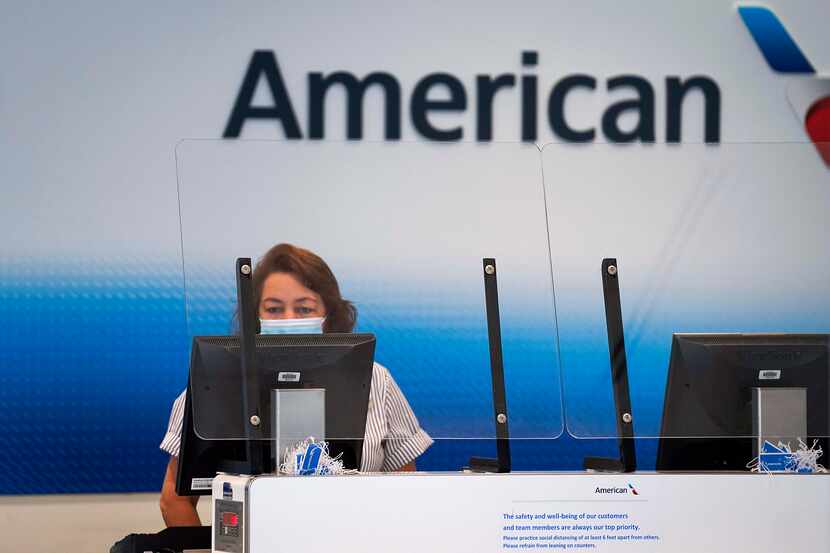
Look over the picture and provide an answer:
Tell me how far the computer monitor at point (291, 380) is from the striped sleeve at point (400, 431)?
0.38 feet

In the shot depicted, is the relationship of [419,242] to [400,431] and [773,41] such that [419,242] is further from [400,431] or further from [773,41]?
[773,41]

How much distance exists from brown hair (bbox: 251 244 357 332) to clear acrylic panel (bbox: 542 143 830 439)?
1.81 feet

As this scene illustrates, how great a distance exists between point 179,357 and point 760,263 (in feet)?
9.51

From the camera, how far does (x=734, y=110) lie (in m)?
5.15

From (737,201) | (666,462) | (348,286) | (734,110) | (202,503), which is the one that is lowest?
(202,503)

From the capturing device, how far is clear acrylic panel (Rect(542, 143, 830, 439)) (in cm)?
275

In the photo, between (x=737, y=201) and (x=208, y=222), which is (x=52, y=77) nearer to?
(x=208, y=222)

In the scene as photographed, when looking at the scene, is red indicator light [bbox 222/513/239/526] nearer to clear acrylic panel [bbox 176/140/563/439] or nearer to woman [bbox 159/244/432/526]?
clear acrylic panel [bbox 176/140/563/439]

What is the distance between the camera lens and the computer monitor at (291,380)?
8.70 feet

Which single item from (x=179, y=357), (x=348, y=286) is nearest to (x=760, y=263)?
(x=348, y=286)

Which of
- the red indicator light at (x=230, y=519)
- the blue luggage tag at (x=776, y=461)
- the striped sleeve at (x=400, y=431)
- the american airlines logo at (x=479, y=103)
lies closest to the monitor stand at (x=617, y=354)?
the blue luggage tag at (x=776, y=461)

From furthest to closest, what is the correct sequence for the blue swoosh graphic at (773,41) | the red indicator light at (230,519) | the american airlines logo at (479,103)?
the blue swoosh graphic at (773,41) → the american airlines logo at (479,103) → the red indicator light at (230,519)

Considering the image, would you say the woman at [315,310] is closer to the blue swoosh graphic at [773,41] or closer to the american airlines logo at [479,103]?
the american airlines logo at [479,103]

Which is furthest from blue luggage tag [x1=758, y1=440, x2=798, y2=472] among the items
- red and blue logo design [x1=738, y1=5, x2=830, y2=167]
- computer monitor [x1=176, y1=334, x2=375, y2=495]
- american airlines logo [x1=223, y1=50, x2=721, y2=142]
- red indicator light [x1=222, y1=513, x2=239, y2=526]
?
red and blue logo design [x1=738, y1=5, x2=830, y2=167]
